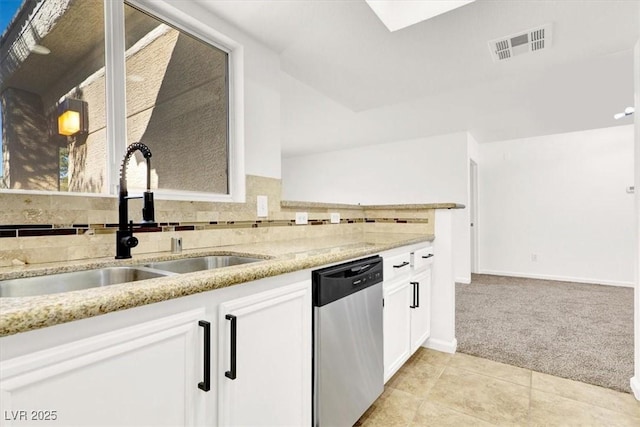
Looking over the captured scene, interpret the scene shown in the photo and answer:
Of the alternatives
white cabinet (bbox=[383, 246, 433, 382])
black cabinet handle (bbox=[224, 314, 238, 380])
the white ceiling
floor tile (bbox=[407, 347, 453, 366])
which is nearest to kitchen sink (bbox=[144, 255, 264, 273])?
black cabinet handle (bbox=[224, 314, 238, 380])

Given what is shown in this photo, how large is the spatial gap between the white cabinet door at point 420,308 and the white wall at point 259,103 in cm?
125

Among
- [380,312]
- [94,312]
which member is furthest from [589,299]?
[94,312]

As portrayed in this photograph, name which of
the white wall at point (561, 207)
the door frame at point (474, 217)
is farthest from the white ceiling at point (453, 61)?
the door frame at point (474, 217)

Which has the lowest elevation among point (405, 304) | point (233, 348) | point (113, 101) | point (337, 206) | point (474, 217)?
point (405, 304)

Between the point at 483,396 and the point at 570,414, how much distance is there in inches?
16.6

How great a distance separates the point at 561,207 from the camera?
5102 millimetres

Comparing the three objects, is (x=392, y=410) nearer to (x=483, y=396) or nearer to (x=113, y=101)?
(x=483, y=396)

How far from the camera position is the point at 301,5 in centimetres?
183

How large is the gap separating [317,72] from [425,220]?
1537mm

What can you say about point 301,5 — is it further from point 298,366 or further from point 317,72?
point 298,366

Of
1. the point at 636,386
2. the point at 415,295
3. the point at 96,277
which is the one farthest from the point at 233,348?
the point at 636,386

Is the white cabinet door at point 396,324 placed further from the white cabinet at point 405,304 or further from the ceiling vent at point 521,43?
the ceiling vent at point 521,43

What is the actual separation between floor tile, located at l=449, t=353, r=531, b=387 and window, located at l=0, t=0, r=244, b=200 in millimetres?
1962

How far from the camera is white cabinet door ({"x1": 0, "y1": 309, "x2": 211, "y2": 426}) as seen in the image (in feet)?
1.87
